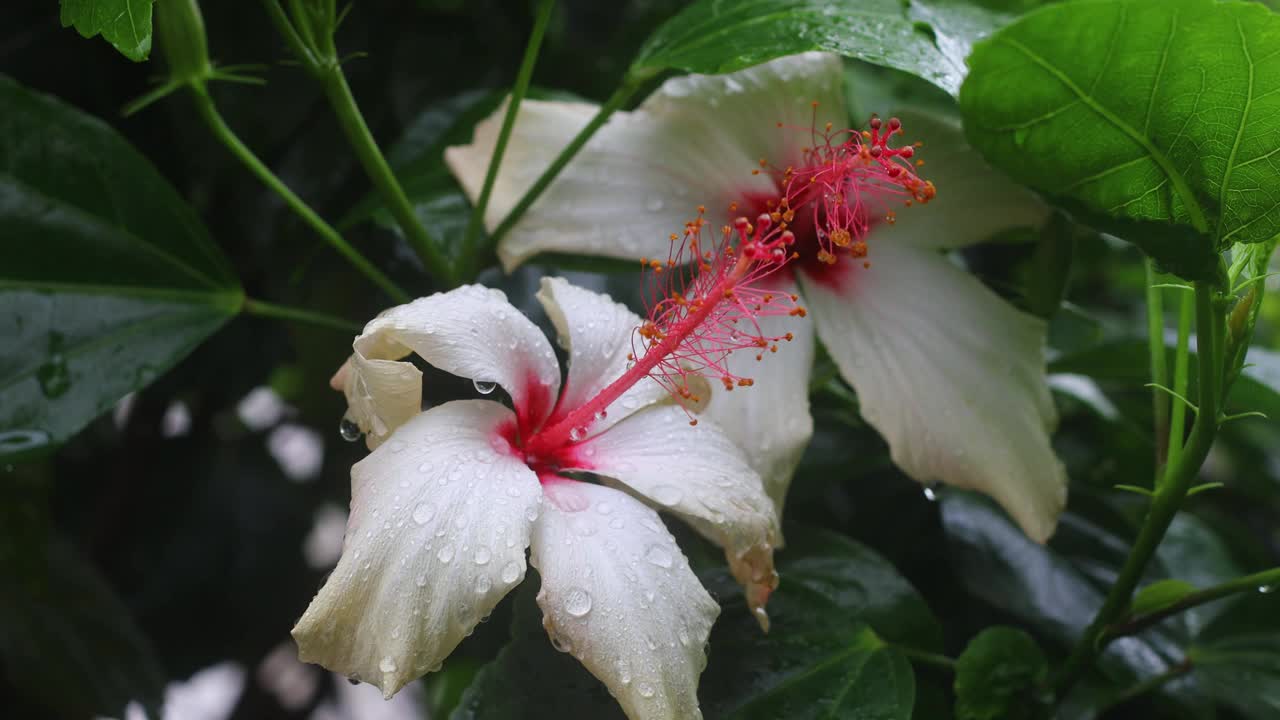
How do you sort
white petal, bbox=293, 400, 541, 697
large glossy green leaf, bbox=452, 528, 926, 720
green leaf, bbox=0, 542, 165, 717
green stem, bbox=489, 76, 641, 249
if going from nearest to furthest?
white petal, bbox=293, 400, 541, 697 < large glossy green leaf, bbox=452, 528, 926, 720 < green stem, bbox=489, 76, 641, 249 < green leaf, bbox=0, 542, 165, 717

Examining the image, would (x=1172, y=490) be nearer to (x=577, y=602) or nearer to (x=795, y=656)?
(x=795, y=656)

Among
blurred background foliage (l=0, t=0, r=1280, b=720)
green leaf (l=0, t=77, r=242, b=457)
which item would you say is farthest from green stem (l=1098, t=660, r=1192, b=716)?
green leaf (l=0, t=77, r=242, b=457)

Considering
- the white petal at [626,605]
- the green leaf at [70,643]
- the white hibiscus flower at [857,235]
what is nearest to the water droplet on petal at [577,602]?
the white petal at [626,605]

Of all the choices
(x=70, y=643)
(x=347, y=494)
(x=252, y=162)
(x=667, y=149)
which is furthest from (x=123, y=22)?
(x=347, y=494)

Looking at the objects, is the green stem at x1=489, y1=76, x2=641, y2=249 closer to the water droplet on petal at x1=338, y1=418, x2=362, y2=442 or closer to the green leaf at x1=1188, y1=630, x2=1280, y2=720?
the water droplet on petal at x1=338, y1=418, x2=362, y2=442

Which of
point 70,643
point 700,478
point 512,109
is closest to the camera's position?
point 700,478

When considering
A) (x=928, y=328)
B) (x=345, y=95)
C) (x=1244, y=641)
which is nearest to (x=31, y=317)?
(x=345, y=95)
